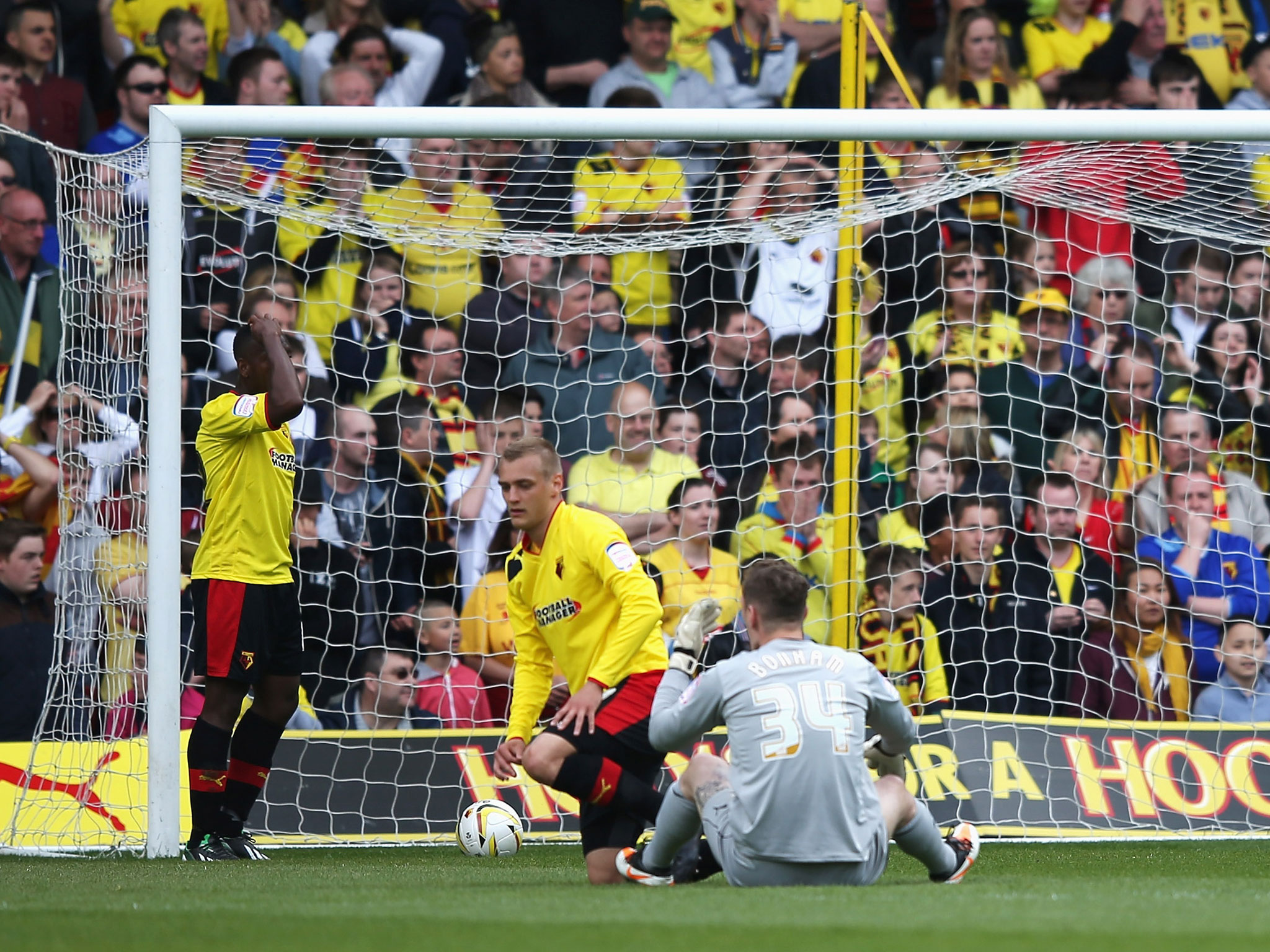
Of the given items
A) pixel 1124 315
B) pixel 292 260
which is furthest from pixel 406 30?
pixel 1124 315

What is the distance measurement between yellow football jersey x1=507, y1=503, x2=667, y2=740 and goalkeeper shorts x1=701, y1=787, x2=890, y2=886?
75cm

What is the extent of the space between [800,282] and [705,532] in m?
1.83

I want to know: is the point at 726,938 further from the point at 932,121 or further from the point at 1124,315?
the point at 1124,315

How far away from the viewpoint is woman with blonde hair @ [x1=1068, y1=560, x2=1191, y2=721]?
7977mm

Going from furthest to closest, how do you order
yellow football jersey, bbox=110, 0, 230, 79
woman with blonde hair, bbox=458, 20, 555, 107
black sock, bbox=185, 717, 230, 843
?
woman with blonde hair, bbox=458, 20, 555, 107, yellow football jersey, bbox=110, 0, 230, 79, black sock, bbox=185, 717, 230, 843

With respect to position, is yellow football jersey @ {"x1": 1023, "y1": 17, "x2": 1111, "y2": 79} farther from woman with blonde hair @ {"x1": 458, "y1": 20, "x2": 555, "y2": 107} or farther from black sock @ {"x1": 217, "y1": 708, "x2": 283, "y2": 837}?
black sock @ {"x1": 217, "y1": 708, "x2": 283, "y2": 837}

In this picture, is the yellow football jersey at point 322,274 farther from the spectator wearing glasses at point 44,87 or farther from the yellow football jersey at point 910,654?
the yellow football jersey at point 910,654

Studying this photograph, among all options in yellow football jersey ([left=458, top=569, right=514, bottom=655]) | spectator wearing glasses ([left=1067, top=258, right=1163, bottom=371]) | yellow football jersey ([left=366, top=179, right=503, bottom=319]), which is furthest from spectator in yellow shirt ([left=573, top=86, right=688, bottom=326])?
spectator wearing glasses ([left=1067, top=258, right=1163, bottom=371])

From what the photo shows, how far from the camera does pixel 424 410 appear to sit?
8383 millimetres

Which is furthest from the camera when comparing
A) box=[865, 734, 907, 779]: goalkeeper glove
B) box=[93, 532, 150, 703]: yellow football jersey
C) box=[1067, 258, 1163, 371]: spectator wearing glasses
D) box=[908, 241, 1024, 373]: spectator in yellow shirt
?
box=[1067, 258, 1163, 371]: spectator wearing glasses

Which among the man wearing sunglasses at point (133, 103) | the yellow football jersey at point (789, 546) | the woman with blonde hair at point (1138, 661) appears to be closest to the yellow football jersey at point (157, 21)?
the man wearing sunglasses at point (133, 103)

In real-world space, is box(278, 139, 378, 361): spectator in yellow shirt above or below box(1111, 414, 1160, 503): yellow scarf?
above

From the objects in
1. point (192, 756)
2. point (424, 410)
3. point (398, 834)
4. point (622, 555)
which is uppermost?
point (424, 410)

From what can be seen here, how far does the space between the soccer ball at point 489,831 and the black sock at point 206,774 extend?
3.14ft
